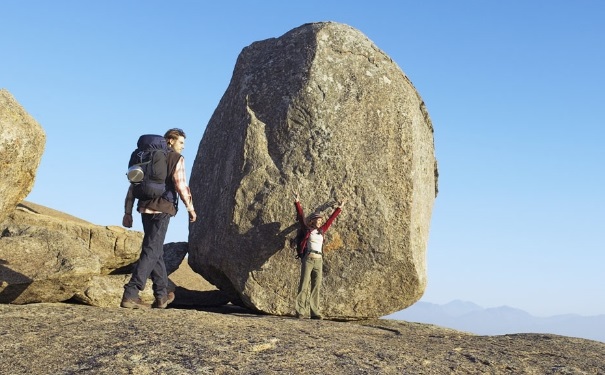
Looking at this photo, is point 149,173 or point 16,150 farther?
point 16,150

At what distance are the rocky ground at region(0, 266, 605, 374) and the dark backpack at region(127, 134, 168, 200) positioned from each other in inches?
72.7

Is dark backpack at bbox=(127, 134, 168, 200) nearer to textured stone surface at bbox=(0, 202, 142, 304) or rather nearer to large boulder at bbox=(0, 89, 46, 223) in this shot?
textured stone surface at bbox=(0, 202, 142, 304)

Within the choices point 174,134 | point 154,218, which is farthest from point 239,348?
point 174,134

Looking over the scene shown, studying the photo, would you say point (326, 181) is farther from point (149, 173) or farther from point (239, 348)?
point (239, 348)

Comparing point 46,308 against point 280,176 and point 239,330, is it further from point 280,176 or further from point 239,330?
point 280,176

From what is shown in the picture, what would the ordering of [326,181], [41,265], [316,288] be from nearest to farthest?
[41,265] < [316,288] < [326,181]

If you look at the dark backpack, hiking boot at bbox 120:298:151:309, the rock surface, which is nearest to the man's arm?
the dark backpack

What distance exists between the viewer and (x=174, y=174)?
11078mm

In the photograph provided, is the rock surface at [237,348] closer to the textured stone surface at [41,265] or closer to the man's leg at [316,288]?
the textured stone surface at [41,265]

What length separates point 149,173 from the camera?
10.9 m

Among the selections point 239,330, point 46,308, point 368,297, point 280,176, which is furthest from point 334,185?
point 46,308

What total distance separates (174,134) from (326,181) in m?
3.39

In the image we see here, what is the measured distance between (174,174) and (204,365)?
416 centimetres

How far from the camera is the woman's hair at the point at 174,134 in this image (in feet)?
37.5
